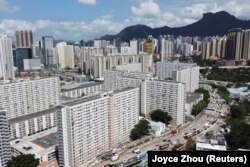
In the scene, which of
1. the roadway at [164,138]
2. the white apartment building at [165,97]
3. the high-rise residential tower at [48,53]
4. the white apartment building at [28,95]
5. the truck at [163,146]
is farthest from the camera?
the high-rise residential tower at [48,53]

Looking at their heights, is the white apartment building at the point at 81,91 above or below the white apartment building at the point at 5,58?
below

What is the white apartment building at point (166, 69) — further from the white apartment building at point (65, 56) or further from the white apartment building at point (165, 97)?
the white apartment building at point (65, 56)

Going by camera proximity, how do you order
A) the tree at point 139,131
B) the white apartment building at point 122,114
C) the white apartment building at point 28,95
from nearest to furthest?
1. the white apartment building at point 122,114
2. the tree at point 139,131
3. the white apartment building at point 28,95

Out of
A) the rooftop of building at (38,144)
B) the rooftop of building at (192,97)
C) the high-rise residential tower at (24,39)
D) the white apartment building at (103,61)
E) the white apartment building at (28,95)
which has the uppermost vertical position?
the high-rise residential tower at (24,39)

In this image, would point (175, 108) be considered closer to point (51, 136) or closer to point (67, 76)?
point (51, 136)

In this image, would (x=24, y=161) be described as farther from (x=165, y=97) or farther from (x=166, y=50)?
(x=166, y=50)

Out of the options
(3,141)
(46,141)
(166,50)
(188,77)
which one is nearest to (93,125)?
(46,141)

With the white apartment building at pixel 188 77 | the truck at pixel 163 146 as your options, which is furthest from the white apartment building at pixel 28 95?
the white apartment building at pixel 188 77
